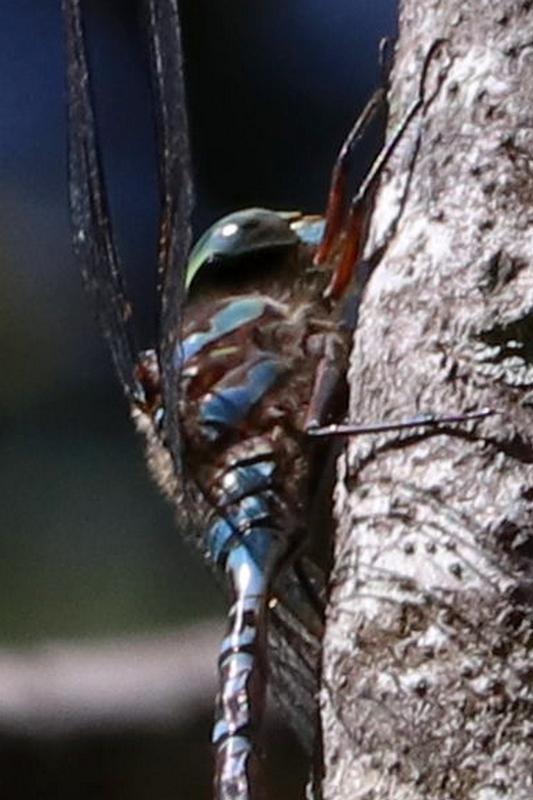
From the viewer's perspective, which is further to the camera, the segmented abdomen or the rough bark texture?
the segmented abdomen

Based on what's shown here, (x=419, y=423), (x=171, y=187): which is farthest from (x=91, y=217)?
(x=419, y=423)

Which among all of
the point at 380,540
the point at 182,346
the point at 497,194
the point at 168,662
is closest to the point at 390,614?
the point at 380,540

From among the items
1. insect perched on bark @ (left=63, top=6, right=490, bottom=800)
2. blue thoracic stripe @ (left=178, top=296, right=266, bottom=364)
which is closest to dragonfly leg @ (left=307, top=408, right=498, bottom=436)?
insect perched on bark @ (left=63, top=6, right=490, bottom=800)

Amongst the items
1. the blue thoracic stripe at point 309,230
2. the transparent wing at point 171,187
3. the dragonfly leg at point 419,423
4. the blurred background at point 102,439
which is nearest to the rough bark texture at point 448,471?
the dragonfly leg at point 419,423

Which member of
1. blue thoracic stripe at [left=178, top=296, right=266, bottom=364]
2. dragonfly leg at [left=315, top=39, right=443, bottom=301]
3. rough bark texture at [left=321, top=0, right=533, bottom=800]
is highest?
dragonfly leg at [left=315, top=39, right=443, bottom=301]

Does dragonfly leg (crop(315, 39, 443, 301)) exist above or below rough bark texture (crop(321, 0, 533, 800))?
above

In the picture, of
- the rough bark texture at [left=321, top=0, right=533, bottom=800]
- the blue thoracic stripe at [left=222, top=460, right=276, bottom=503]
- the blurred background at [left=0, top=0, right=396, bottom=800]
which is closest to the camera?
the rough bark texture at [left=321, top=0, right=533, bottom=800]

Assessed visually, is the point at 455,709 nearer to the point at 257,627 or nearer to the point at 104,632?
the point at 257,627

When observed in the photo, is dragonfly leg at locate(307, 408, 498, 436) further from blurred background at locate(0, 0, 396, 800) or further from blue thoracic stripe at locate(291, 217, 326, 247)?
blurred background at locate(0, 0, 396, 800)

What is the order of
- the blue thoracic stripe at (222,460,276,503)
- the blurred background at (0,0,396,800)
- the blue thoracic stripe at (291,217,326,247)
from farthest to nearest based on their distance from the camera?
the blurred background at (0,0,396,800) < the blue thoracic stripe at (291,217,326,247) < the blue thoracic stripe at (222,460,276,503)
